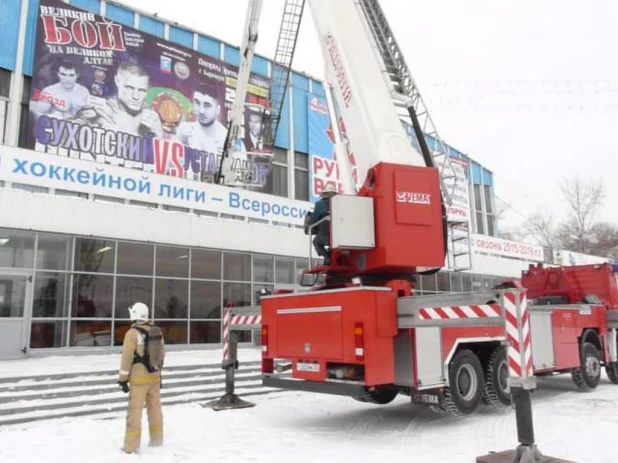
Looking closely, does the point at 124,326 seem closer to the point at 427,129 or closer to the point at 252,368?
the point at 252,368

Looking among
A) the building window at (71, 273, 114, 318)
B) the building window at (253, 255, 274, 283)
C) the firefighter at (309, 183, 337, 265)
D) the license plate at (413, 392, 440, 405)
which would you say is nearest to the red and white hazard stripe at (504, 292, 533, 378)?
the license plate at (413, 392, 440, 405)

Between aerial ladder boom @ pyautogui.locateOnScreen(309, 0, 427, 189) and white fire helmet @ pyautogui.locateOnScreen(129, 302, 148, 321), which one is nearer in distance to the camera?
white fire helmet @ pyautogui.locateOnScreen(129, 302, 148, 321)

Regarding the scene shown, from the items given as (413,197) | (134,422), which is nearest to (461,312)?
(413,197)

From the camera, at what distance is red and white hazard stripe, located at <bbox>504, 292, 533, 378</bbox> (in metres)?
5.70

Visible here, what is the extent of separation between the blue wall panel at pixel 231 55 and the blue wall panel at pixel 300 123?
3.58 meters

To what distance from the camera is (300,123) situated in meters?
28.2

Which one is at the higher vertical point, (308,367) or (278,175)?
(278,175)

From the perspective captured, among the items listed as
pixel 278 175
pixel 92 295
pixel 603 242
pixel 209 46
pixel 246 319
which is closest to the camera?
pixel 246 319

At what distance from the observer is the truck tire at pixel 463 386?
7.74 m

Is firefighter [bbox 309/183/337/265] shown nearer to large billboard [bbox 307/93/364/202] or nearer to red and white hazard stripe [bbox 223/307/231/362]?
red and white hazard stripe [bbox 223/307/231/362]

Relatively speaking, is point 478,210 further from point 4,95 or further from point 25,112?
point 4,95

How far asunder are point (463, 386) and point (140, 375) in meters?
4.70

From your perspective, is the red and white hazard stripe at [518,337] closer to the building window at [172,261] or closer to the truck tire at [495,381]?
the truck tire at [495,381]

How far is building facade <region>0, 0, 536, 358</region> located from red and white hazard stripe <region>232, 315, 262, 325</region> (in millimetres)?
1837
